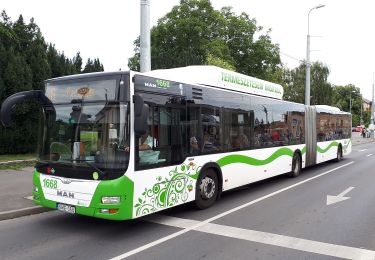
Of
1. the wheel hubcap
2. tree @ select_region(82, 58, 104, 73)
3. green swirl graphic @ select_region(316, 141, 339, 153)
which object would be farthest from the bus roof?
tree @ select_region(82, 58, 104, 73)

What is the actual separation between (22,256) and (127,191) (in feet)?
5.77

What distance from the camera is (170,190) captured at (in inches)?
286

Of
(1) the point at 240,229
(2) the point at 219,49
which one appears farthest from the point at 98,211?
(2) the point at 219,49

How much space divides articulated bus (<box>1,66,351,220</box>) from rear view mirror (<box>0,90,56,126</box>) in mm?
16

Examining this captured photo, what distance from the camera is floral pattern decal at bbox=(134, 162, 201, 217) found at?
663 cm

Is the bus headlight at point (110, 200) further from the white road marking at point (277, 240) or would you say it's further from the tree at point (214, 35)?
the tree at point (214, 35)

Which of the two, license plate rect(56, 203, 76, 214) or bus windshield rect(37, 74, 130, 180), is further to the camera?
license plate rect(56, 203, 76, 214)

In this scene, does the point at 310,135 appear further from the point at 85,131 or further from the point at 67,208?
the point at 67,208

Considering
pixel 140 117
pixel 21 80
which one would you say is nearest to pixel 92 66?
pixel 21 80

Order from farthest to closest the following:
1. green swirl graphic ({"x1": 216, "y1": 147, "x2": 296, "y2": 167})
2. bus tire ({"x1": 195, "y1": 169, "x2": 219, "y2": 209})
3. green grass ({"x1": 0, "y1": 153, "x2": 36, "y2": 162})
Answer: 1. green grass ({"x1": 0, "y1": 153, "x2": 36, "y2": 162})
2. green swirl graphic ({"x1": 216, "y1": 147, "x2": 296, "y2": 167})
3. bus tire ({"x1": 195, "y1": 169, "x2": 219, "y2": 209})

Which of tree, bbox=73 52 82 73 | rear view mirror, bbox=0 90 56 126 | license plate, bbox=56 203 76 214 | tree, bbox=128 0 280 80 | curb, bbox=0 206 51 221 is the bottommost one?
curb, bbox=0 206 51 221

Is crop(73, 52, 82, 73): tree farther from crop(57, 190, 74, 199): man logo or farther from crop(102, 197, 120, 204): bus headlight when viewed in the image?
crop(102, 197, 120, 204): bus headlight

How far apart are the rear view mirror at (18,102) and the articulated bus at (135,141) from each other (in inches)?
0.6

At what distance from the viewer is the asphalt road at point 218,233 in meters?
5.70
